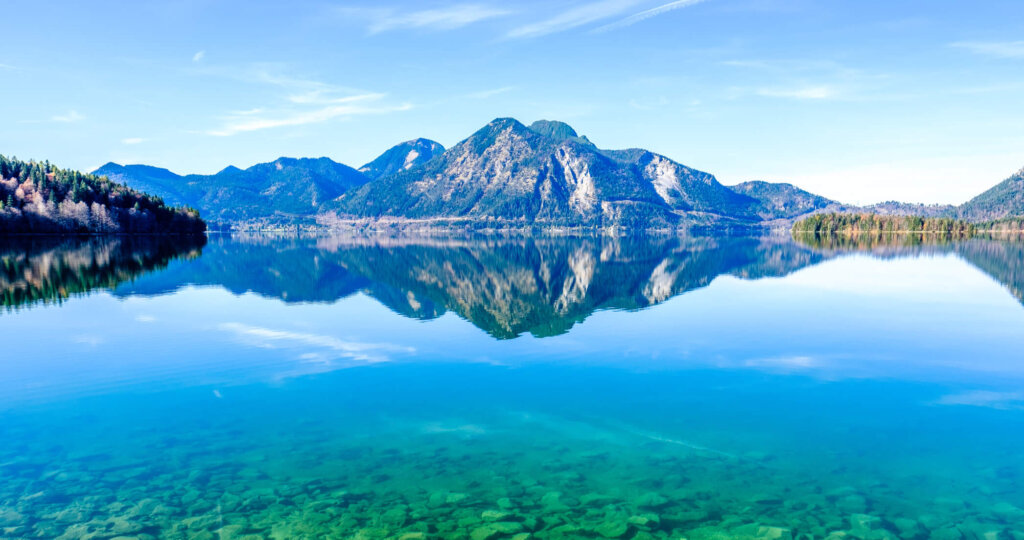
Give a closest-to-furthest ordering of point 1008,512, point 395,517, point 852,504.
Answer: point 395,517 < point 1008,512 < point 852,504

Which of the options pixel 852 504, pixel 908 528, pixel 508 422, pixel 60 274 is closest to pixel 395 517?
pixel 508 422

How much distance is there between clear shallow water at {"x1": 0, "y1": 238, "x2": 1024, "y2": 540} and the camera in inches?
635

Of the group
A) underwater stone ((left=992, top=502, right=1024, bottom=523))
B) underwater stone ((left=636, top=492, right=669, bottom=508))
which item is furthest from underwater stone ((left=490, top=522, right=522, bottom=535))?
underwater stone ((left=992, top=502, right=1024, bottom=523))

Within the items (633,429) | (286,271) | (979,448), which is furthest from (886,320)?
(286,271)

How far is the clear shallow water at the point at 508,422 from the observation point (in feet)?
53.0

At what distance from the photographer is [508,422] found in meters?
23.6

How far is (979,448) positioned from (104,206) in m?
241

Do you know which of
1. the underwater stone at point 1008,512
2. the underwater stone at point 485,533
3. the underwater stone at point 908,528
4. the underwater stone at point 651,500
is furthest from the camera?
the underwater stone at point 651,500

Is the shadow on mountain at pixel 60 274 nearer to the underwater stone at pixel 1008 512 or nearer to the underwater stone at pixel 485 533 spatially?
the underwater stone at pixel 485 533

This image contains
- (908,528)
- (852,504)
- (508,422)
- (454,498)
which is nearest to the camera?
(908,528)

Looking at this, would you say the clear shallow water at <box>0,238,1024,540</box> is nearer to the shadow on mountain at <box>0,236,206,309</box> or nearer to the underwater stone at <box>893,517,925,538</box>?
the underwater stone at <box>893,517,925,538</box>

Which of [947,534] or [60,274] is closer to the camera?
[947,534]

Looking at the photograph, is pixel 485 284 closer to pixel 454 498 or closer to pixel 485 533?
pixel 454 498

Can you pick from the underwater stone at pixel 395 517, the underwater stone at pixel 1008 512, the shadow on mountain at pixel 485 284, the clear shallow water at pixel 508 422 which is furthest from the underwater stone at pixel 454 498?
the shadow on mountain at pixel 485 284
